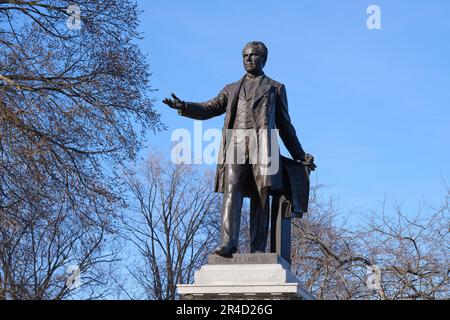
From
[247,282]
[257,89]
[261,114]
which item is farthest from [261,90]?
[247,282]

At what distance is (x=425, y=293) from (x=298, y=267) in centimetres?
522

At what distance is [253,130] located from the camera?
1134cm

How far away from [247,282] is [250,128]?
1.98 meters

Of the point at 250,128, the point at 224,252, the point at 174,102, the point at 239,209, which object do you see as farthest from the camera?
the point at 174,102

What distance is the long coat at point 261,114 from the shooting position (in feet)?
37.0

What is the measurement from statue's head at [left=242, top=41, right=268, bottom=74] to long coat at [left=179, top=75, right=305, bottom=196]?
0.50 feet

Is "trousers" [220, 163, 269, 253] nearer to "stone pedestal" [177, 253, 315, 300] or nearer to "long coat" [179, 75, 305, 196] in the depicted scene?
"long coat" [179, 75, 305, 196]

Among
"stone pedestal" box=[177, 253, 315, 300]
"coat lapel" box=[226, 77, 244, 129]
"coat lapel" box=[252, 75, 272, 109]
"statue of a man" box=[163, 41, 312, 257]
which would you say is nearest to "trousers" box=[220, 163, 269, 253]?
"statue of a man" box=[163, 41, 312, 257]

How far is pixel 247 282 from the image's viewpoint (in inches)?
408

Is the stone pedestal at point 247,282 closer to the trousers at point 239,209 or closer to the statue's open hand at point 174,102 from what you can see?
the trousers at point 239,209

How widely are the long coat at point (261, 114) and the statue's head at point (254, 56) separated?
15 centimetres

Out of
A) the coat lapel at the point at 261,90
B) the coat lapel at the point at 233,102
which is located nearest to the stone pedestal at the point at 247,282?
the coat lapel at the point at 233,102

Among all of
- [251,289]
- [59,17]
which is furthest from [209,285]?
[59,17]

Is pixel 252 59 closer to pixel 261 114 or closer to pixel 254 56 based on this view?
pixel 254 56
